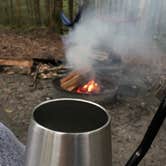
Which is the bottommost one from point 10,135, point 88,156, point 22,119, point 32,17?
point 32,17

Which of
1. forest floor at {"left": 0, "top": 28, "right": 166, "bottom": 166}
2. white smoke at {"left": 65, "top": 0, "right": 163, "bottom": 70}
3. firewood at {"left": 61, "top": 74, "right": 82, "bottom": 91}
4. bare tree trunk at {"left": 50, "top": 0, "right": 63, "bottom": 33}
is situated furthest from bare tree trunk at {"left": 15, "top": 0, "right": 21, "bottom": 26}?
firewood at {"left": 61, "top": 74, "right": 82, "bottom": 91}

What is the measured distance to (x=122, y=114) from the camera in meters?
3.48

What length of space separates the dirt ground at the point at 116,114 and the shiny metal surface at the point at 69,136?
6.37 feet

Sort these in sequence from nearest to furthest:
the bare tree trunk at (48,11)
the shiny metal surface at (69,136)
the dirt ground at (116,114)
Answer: the shiny metal surface at (69,136)
the dirt ground at (116,114)
the bare tree trunk at (48,11)

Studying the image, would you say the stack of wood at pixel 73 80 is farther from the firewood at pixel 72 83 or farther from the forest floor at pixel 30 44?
the forest floor at pixel 30 44

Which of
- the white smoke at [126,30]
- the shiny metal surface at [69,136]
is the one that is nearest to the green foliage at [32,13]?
the white smoke at [126,30]

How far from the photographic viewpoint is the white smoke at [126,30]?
202 inches

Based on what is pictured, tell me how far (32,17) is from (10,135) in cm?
563

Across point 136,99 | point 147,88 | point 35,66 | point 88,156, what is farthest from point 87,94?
point 88,156

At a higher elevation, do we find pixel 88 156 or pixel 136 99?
pixel 88 156

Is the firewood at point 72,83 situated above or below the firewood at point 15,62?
above

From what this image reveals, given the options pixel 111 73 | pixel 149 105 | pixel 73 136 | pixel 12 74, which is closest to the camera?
pixel 73 136

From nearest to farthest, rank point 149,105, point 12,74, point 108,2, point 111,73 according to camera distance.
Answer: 1. point 149,105
2. point 111,73
3. point 12,74
4. point 108,2

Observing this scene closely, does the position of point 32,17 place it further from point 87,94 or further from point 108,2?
point 87,94
